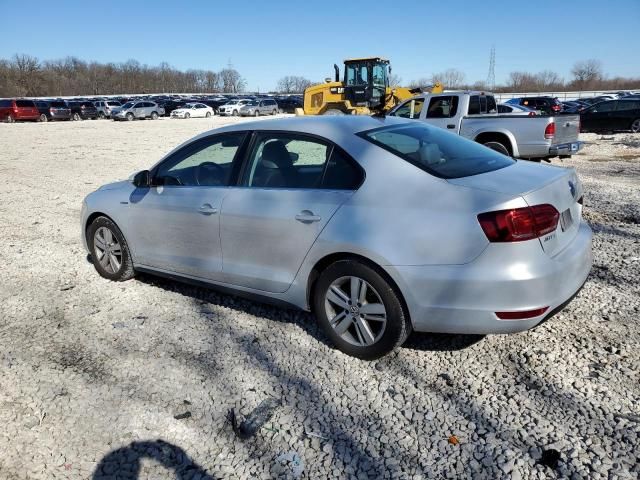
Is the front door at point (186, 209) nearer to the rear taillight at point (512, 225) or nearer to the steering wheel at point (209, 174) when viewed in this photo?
the steering wheel at point (209, 174)

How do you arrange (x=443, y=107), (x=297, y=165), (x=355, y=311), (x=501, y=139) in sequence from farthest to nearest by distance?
(x=443, y=107) < (x=501, y=139) < (x=297, y=165) < (x=355, y=311)

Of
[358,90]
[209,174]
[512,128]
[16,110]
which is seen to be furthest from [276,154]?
[16,110]

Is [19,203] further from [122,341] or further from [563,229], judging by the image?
[563,229]

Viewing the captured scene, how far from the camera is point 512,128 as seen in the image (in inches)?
437

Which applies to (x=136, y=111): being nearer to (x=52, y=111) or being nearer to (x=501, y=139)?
(x=52, y=111)

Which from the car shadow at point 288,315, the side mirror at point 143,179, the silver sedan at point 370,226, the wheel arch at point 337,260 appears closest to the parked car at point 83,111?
the car shadow at point 288,315

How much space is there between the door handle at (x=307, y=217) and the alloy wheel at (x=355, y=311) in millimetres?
430

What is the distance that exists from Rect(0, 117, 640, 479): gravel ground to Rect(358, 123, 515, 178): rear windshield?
1241 mm

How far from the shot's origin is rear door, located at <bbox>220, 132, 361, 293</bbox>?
3486mm

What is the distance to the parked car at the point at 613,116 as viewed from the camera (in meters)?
21.1

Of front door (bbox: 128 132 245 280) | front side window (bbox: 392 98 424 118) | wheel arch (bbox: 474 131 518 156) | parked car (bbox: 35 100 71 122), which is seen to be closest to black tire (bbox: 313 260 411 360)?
front door (bbox: 128 132 245 280)

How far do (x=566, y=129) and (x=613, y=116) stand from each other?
12.6 m

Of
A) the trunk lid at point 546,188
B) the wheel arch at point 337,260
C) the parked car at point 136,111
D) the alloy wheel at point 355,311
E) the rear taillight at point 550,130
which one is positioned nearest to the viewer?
the trunk lid at point 546,188

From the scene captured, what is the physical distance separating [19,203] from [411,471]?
9271 mm
